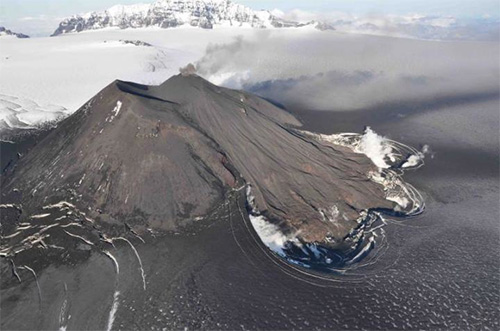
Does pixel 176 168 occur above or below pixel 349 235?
above

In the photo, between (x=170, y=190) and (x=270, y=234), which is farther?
(x=170, y=190)

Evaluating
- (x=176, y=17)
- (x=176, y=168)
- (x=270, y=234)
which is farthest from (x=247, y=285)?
(x=176, y=17)

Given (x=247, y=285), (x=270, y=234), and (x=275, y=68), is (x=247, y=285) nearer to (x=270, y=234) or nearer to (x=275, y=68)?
(x=270, y=234)

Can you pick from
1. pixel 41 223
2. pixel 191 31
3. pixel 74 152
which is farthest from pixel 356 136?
pixel 191 31

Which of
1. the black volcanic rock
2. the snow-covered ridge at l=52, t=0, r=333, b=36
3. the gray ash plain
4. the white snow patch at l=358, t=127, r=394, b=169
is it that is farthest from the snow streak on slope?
the snow-covered ridge at l=52, t=0, r=333, b=36

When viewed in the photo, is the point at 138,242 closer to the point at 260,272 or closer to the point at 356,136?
the point at 260,272

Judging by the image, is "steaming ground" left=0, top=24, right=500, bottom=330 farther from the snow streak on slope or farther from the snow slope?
the snow slope
